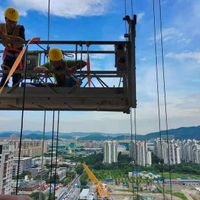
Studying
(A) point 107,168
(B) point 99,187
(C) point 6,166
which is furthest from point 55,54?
(B) point 99,187

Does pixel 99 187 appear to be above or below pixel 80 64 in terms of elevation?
below

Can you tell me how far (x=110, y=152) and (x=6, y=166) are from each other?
4.26 m

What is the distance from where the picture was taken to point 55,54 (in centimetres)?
371

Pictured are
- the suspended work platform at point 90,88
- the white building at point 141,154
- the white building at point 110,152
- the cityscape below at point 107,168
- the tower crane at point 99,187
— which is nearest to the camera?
the suspended work platform at point 90,88

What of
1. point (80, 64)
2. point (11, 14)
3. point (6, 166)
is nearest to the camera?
point (11, 14)

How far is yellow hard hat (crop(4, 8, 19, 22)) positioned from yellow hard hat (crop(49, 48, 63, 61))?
30.9 inches

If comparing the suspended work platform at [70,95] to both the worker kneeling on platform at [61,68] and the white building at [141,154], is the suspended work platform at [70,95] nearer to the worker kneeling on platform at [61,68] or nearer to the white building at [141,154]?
the worker kneeling on platform at [61,68]

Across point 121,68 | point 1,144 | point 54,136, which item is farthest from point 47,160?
point 121,68

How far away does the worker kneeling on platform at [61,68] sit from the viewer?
145 inches

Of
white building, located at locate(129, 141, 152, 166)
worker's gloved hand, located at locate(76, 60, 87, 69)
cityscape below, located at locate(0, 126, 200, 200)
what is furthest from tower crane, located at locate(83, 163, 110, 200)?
worker's gloved hand, located at locate(76, 60, 87, 69)

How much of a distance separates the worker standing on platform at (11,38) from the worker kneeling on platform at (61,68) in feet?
1.52

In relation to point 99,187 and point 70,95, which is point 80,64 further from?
point 99,187

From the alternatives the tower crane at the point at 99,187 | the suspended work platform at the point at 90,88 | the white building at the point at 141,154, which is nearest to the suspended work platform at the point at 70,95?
the suspended work platform at the point at 90,88

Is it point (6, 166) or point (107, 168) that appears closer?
point (6, 166)
